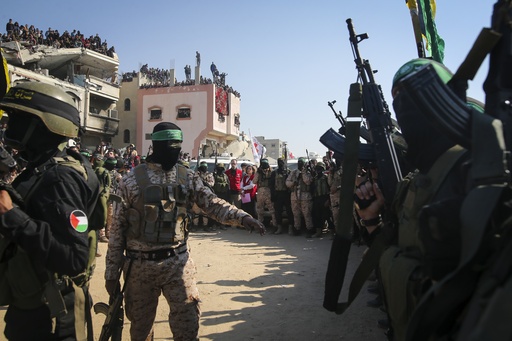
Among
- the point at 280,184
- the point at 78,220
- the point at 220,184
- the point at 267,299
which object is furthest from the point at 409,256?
the point at 220,184

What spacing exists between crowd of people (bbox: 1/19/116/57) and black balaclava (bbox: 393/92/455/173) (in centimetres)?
2807

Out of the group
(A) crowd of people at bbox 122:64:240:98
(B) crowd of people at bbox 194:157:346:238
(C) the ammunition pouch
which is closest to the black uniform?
(C) the ammunition pouch

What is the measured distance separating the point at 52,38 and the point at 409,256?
109ft

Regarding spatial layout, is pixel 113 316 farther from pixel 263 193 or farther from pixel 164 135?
pixel 263 193

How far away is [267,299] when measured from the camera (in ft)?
16.7

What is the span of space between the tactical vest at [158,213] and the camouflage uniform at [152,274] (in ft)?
0.13

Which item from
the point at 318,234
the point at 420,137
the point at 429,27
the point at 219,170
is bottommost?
the point at 318,234

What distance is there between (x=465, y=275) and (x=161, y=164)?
2302 millimetres

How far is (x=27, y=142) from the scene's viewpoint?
1.97 metres

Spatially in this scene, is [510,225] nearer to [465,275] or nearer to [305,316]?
[465,275]

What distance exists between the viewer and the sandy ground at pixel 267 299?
4031mm

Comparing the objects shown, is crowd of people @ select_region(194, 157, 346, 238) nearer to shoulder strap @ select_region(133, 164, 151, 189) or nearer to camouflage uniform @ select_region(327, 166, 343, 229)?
camouflage uniform @ select_region(327, 166, 343, 229)

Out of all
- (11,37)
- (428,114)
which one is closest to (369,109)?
(428,114)

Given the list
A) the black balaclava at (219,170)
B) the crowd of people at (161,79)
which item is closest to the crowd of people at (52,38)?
the crowd of people at (161,79)
